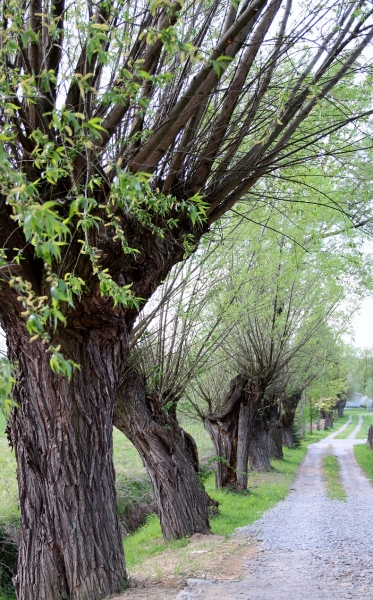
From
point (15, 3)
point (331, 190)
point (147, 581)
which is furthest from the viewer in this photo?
point (331, 190)

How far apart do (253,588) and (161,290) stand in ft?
15.5

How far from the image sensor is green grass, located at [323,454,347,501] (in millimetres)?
16288

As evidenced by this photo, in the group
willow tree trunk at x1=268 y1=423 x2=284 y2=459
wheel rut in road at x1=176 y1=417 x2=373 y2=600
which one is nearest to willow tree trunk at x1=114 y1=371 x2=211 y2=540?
wheel rut in road at x1=176 y1=417 x2=373 y2=600

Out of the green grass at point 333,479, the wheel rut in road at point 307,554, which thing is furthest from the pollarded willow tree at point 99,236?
the green grass at point 333,479

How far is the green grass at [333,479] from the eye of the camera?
16.3 metres

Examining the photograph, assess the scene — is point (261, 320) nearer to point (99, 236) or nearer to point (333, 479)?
point (333, 479)

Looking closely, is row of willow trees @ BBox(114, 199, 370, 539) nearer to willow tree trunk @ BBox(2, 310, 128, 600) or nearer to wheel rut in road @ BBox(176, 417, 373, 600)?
wheel rut in road @ BBox(176, 417, 373, 600)

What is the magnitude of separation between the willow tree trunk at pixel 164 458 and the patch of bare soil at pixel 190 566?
45 centimetres

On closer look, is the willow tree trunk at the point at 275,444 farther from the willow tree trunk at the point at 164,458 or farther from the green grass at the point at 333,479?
the willow tree trunk at the point at 164,458

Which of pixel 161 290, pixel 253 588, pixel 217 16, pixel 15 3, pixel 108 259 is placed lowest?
pixel 253 588

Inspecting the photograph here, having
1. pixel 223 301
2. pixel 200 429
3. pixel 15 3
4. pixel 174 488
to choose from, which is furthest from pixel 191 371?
pixel 200 429

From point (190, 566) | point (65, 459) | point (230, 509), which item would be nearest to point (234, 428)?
point (230, 509)

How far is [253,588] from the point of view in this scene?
6.25m

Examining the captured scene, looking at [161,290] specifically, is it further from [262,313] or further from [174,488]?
[262,313]
